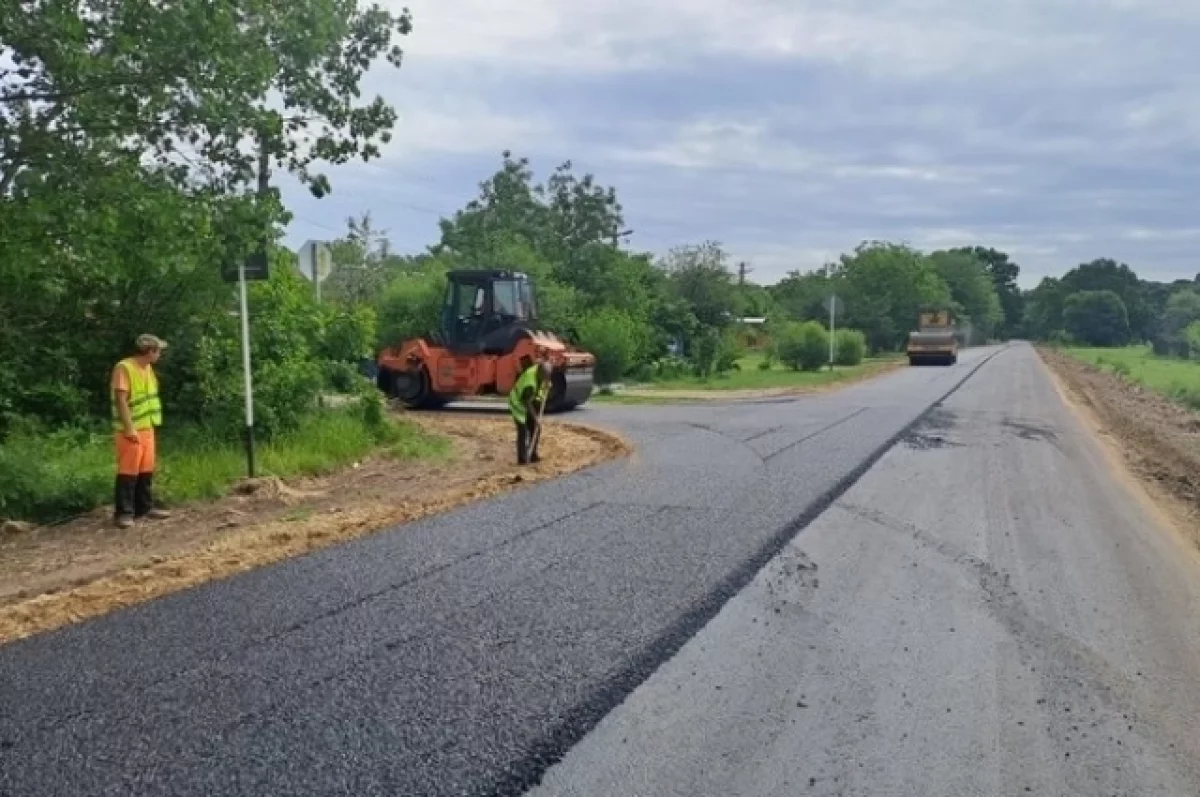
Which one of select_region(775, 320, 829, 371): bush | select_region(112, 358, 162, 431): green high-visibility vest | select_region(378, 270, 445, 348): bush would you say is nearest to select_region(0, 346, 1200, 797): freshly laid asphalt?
select_region(112, 358, 162, 431): green high-visibility vest

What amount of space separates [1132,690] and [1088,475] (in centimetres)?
851

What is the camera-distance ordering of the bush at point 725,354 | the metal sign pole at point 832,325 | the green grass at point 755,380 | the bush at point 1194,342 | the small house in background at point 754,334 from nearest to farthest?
the green grass at point 755,380 → the bush at point 725,354 → the metal sign pole at point 832,325 → the small house in background at point 754,334 → the bush at point 1194,342

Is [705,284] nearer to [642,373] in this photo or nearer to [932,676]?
[642,373]

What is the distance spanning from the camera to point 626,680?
5016 mm

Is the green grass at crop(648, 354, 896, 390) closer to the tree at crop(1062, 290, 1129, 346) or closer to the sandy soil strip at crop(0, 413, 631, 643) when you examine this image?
the sandy soil strip at crop(0, 413, 631, 643)

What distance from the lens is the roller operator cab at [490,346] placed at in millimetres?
20953

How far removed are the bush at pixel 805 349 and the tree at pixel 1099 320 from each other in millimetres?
103047

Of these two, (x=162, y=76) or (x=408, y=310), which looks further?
(x=408, y=310)

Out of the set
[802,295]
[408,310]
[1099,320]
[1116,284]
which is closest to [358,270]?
[408,310]

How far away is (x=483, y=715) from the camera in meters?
4.51

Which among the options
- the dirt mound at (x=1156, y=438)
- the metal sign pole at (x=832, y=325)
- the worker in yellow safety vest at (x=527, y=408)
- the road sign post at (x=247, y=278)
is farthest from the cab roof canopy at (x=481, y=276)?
the metal sign pole at (x=832, y=325)

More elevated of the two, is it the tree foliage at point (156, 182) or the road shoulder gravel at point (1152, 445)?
the tree foliage at point (156, 182)

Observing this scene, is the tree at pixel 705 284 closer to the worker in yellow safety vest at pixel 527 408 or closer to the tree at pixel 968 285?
the worker in yellow safety vest at pixel 527 408

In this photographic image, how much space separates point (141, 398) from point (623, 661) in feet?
20.2
